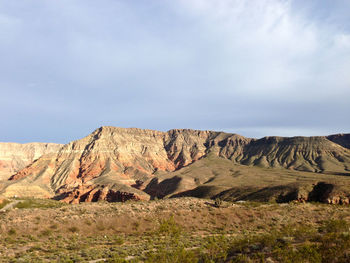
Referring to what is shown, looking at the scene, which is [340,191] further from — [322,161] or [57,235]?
[322,161]

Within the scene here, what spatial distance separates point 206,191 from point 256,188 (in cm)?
1902

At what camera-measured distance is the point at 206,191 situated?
89062mm

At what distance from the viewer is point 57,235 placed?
85.7ft

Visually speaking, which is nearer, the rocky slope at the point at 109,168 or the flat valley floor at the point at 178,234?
the flat valley floor at the point at 178,234

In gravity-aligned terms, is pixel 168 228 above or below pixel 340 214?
above

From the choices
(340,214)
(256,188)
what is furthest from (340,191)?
(340,214)

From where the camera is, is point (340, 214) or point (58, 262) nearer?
point (58, 262)

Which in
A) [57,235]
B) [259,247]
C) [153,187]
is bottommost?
[153,187]

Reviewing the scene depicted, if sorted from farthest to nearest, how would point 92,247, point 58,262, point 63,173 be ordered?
1. point 63,173
2. point 92,247
3. point 58,262

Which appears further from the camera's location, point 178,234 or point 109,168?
point 109,168

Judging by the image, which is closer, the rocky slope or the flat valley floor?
the flat valley floor

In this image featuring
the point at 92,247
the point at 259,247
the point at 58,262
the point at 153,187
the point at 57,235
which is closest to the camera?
the point at 259,247

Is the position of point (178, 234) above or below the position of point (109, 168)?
above

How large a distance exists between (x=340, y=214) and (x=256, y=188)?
41838 millimetres
